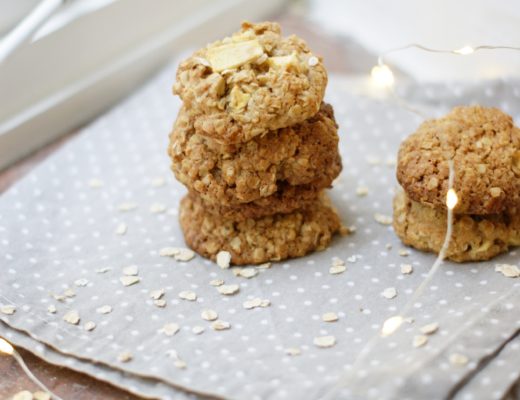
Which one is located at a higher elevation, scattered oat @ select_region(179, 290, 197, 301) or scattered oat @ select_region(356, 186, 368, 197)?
scattered oat @ select_region(179, 290, 197, 301)

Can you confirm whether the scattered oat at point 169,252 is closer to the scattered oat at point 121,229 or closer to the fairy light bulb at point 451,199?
the scattered oat at point 121,229

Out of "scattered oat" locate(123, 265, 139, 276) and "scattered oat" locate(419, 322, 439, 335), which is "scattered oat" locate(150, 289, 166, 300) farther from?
"scattered oat" locate(419, 322, 439, 335)

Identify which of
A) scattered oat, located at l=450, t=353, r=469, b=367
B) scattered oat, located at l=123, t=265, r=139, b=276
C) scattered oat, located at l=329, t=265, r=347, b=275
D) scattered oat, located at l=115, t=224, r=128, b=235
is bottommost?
scattered oat, located at l=450, t=353, r=469, b=367

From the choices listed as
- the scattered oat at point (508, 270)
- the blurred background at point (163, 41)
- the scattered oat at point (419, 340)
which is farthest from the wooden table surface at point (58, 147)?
the scattered oat at point (508, 270)

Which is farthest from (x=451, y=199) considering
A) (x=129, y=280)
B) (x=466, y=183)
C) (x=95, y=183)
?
(x=95, y=183)

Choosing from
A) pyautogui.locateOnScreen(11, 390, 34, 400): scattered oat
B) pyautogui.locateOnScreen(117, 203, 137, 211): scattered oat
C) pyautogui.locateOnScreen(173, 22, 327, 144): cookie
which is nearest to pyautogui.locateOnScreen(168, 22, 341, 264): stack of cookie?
pyautogui.locateOnScreen(173, 22, 327, 144): cookie

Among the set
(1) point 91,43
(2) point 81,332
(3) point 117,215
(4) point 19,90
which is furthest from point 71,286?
(1) point 91,43

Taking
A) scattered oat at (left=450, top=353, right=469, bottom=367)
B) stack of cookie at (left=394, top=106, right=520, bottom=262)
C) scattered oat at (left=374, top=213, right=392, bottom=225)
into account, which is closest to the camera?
scattered oat at (left=450, top=353, right=469, bottom=367)
